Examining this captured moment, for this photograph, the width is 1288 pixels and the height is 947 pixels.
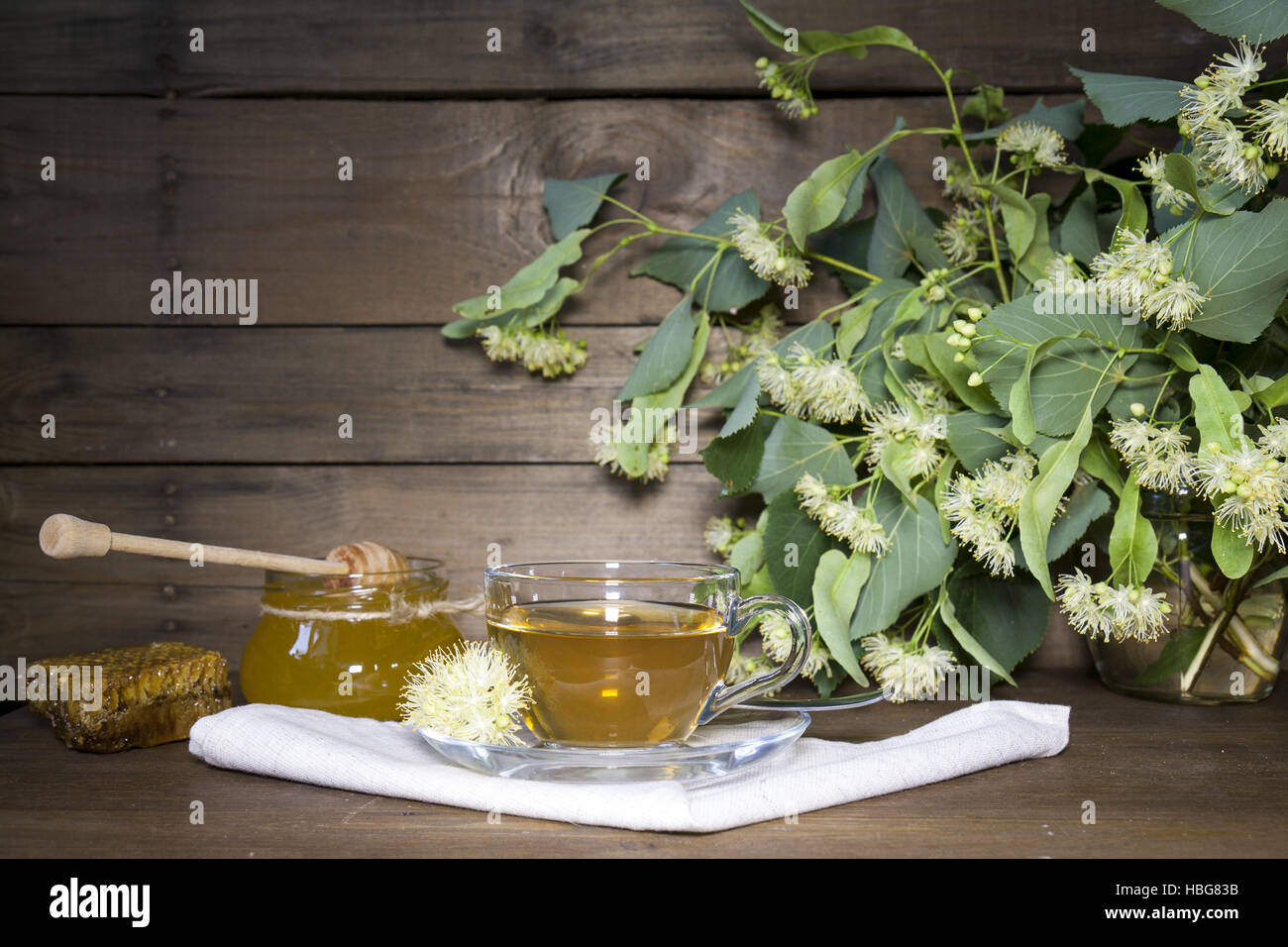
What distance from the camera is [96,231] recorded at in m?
0.93

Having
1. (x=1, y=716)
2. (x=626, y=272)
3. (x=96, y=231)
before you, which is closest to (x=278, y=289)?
(x=96, y=231)

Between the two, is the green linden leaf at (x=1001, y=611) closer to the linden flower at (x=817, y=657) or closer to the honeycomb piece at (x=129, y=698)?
the linden flower at (x=817, y=657)

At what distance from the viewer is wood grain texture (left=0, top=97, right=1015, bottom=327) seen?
3.06 feet

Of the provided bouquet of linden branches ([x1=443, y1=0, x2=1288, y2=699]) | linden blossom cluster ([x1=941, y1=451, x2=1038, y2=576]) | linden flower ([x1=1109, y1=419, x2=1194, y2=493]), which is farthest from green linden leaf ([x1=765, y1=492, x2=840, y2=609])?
linden flower ([x1=1109, y1=419, x2=1194, y2=493])

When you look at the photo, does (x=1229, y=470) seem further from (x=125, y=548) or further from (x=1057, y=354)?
(x=125, y=548)

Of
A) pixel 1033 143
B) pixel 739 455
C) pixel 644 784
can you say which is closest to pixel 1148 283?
pixel 1033 143

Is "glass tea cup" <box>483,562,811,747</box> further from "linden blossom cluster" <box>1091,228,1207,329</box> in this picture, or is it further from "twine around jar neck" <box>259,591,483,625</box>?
"linden blossom cluster" <box>1091,228,1207,329</box>

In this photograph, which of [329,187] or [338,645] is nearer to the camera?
[338,645]

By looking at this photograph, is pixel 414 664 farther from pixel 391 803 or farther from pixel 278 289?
pixel 278 289

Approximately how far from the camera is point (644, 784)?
546 mm

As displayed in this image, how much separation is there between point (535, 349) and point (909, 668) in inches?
16.7

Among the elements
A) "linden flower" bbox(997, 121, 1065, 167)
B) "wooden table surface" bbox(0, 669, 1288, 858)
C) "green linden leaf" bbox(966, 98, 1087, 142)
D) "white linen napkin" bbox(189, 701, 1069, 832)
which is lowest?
"wooden table surface" bbox(0, 669, 1288, 858)

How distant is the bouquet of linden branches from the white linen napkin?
0.30 ft
